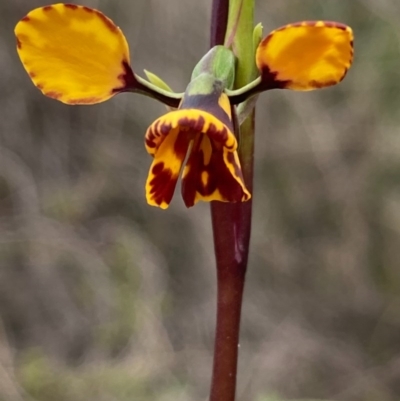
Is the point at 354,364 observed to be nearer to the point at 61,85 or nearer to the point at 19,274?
the point at 19,274

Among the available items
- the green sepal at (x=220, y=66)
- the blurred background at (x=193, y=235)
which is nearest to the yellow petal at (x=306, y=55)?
the green sepal at (x=220, y=66)

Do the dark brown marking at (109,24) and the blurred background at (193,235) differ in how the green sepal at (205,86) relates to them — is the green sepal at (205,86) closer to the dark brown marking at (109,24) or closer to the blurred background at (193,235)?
the dark brown marking at (109,24)

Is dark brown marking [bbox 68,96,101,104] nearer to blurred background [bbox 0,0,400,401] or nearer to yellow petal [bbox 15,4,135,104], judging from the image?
yellow petal [bbox 15,4,135,104]

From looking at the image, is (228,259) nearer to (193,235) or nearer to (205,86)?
(205,86)

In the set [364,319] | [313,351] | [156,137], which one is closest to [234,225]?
[156,137]

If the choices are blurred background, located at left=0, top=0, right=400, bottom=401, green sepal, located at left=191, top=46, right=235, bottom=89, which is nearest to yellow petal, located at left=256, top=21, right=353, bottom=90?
green sepal, located at left=191, top=46, right=235, bottom=89

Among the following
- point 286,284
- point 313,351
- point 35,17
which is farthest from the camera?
point 286,284

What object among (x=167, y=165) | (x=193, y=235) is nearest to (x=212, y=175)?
(x=167, y=165)
